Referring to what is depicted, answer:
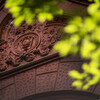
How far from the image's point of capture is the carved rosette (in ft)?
13.1

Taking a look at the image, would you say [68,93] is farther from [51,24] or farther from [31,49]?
[51,24]

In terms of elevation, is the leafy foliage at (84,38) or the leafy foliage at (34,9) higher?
the leafy foliage at (34,9)

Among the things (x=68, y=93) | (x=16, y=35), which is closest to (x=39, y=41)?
(x=16, y=35)

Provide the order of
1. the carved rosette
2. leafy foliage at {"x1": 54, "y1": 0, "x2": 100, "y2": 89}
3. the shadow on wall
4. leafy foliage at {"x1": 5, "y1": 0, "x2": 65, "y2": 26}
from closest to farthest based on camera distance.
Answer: leafy foliage at {"x1": 54, "y1": 0, "x2": 100, "y2": 89}, leafy foliage at {"x1": 5, "y1": 0, "x2": 65, "y2": 26}, the shadow on wall, the carved rosette

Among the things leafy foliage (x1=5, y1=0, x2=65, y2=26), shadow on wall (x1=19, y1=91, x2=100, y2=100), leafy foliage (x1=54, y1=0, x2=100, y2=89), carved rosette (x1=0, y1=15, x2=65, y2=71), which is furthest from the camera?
carved rosette (x1=0, y1=15, x2=65, y2=71)

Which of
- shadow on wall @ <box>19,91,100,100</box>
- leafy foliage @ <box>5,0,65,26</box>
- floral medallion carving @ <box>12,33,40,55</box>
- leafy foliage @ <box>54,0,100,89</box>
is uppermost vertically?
floral medallion carving @ <box>12,33,40,55</box>

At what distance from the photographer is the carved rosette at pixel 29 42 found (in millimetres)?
3979

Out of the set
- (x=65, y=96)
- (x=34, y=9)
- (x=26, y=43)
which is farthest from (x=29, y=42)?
(x=34, y=9)

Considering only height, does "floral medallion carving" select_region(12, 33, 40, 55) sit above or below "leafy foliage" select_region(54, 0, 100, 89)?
above

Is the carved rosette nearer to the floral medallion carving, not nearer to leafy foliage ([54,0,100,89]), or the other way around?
the floral medallion carving

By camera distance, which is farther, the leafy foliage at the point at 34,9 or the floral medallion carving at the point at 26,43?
the floral medallion carving at the point at 26,43

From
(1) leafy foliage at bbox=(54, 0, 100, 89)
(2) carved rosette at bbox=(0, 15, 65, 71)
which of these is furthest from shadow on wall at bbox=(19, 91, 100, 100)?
(1) leafy foliage at bbox=(54, 0, 100, 89)

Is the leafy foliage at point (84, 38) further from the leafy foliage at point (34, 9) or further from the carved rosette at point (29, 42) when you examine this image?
the carved rosette at point (29, 42)

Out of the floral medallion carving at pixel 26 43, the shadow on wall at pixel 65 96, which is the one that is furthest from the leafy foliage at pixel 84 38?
the floral medallion carving at pixel 26 43
